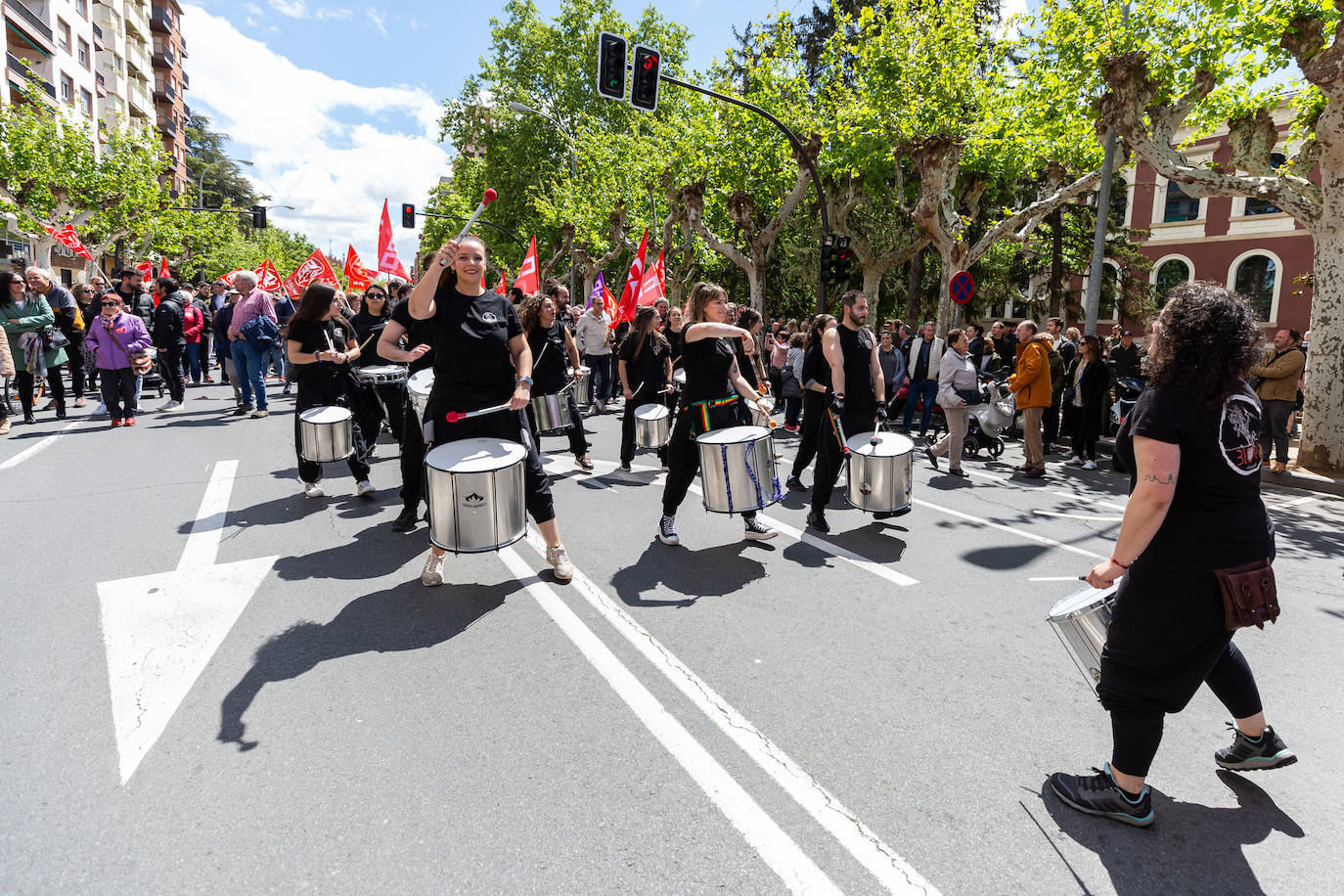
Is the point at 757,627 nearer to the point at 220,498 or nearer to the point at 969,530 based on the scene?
the point at 969,530

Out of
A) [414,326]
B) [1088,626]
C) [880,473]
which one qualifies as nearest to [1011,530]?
[880,473]

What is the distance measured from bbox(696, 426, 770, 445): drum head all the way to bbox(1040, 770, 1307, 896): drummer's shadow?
2877 millimetres

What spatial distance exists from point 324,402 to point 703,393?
340 centimetres

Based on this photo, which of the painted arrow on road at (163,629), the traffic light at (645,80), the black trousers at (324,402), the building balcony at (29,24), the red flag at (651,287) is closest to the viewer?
the painted arrow on road at (163,629)

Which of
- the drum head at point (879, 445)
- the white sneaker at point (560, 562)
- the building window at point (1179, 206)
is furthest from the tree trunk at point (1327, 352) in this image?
the building window at point (1179, 206)

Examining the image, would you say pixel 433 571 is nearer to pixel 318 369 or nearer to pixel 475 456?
pixel 475 456

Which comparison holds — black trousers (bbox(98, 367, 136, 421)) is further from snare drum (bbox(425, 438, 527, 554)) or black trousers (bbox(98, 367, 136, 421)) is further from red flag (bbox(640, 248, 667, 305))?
snare drum (bbox(425, 438, 527, 554))

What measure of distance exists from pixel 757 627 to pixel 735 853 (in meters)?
1.79

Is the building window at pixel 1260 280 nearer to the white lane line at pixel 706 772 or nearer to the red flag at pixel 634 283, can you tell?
the red flag at pixel 634 283

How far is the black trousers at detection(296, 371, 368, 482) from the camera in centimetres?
666

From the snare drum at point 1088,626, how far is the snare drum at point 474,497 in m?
2.62

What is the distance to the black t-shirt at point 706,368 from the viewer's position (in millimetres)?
5539

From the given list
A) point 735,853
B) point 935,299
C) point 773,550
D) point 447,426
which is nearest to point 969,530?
point 773,550

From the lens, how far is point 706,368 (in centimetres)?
555
